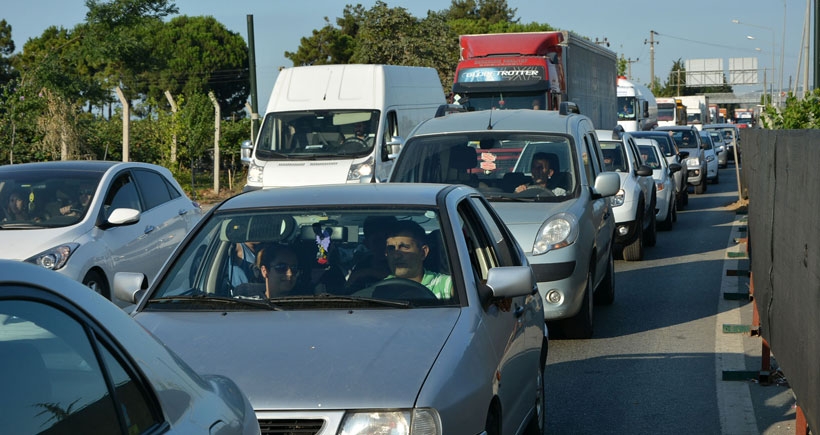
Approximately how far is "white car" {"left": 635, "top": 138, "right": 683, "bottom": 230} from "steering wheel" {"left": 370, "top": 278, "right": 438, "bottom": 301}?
580 inches

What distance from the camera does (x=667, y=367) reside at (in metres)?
8.97

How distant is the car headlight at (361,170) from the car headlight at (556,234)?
9.56 meters

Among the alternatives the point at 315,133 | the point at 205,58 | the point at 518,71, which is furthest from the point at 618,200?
the point at 205,58

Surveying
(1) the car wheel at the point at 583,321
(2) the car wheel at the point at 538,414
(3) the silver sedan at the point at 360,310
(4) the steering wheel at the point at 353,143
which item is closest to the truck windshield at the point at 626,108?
(4) the steering wheel at the point at 353,143

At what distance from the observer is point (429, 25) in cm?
5897

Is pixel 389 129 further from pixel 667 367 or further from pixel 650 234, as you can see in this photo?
pixel 667 367

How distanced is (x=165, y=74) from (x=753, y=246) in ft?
248

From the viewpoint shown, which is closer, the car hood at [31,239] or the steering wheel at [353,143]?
the car hood at [31,239]

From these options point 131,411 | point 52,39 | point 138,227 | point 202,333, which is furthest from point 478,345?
point 52,39

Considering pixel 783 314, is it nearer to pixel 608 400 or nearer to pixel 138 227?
pixel 608 400

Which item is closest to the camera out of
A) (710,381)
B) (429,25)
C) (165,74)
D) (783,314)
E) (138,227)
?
(783,314)

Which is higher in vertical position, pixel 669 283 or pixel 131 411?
pixel 131 411

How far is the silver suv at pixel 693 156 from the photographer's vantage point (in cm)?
3134

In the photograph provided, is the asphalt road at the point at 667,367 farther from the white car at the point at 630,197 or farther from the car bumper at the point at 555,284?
the white car at the point at 630,197
